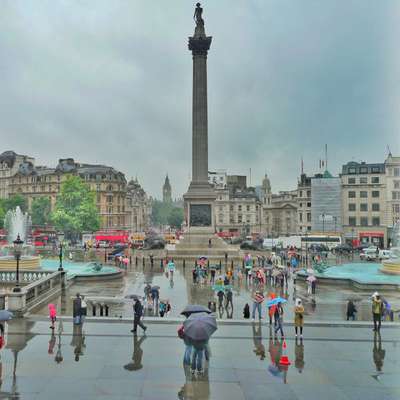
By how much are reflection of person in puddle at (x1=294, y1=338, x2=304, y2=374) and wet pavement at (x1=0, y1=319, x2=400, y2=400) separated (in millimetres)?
31

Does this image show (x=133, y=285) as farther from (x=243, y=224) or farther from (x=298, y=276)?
(x=243, y=224)

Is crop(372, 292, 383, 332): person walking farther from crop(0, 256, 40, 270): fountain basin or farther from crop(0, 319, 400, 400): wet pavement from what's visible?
crop(0, 256, 40, 270): fountain basin

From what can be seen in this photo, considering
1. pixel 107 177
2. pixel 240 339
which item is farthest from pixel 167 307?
pixel 107 177

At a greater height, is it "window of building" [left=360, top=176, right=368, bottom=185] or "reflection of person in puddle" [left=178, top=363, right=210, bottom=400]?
"window of building" [left=360, top=176, right=368, bottom=185]

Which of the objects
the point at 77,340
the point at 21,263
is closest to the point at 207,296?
the point at 77,340

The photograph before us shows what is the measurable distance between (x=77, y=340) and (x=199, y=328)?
6426mm

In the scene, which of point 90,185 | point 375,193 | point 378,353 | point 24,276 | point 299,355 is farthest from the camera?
point 90,185

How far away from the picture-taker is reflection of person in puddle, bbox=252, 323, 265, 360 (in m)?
15.0

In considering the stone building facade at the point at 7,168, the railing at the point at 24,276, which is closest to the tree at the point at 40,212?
the stone building facade at the point at 7,168

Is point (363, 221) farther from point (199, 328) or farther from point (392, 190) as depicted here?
point (199, 328)

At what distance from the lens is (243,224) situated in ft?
453

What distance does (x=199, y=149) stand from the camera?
2596 inches

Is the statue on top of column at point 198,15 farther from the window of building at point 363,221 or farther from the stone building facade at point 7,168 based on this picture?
the stone building facade at point 7,168

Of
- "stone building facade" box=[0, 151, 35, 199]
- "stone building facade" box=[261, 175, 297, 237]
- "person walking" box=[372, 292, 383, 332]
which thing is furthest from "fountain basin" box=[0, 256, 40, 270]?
"stone building facade" box=[0, 151, 35, 199]
